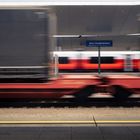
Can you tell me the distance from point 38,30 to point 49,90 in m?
1.75

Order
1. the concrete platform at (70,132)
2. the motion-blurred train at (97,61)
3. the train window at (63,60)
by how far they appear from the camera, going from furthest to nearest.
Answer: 1. the train window at (63,60)
2. the motion-blurred train at (97,61)
3. the concrete platform at (70,132)

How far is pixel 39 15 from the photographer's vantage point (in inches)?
547

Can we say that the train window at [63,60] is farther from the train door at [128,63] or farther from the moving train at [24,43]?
the moving train at [24,43]

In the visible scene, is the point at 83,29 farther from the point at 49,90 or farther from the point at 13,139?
the point at 13,139

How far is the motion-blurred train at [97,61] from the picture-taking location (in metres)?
26.2

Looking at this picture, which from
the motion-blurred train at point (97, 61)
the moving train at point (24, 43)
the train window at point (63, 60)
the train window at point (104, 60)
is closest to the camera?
the moving train at point (24, 43)

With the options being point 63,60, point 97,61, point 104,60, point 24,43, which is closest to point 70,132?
point 24,43

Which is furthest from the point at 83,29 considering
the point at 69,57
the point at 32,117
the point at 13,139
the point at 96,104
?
the point at 13,139

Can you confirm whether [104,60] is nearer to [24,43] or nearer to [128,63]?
[128,63]

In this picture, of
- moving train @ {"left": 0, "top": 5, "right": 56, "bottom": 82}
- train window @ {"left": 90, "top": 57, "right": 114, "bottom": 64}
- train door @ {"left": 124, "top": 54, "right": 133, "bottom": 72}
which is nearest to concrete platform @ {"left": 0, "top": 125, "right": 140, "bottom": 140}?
moving train @ {"left": 0, "top": 5, "right": 56, "bottom": 82}

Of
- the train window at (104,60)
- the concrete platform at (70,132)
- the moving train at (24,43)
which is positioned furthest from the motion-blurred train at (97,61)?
the concrete platform at (70,132)

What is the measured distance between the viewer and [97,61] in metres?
27.0

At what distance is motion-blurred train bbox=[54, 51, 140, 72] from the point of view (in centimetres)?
2622

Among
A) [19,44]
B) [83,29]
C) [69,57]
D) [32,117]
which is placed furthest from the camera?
[83,29]
